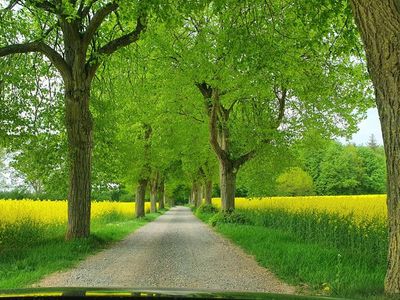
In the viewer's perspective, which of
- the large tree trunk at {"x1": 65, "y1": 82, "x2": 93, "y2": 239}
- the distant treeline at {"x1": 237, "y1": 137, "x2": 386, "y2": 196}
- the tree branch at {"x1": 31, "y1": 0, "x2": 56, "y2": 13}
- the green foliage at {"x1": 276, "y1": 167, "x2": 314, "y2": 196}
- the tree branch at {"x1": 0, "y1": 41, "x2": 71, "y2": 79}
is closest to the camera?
the tree branch at {"x1": 31, "y1": 0, "x2": 56, "y2": 13}

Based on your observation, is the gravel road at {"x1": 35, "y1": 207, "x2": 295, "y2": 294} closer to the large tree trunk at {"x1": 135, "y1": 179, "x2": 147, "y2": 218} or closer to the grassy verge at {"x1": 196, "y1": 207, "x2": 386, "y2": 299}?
the grassy verge at {"x1": 196, "y1": 207, "x2": 386, "y2": 299}

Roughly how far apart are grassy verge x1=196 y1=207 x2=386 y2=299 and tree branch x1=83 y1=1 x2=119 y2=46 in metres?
7.75

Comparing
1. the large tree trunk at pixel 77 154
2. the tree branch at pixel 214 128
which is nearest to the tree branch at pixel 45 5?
the large tree trunk at pixel 77 154

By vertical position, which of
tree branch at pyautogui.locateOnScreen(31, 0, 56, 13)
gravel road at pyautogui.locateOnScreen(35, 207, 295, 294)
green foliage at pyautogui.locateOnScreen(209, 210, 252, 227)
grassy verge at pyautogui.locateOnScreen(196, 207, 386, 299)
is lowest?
gravel road at pyautogui.locateOnScreen(35, 207, 295, 294)

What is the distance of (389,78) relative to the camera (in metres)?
6.54

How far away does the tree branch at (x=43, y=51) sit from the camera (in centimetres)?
1376

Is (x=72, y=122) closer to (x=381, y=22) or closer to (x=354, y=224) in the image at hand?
(x=354, y=224)

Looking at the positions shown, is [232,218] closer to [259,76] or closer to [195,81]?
[195,81]

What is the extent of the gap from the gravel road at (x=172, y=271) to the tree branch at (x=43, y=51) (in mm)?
5434

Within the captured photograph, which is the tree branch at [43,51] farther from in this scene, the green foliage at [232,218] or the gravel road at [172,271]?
the green foliage at [232,218]

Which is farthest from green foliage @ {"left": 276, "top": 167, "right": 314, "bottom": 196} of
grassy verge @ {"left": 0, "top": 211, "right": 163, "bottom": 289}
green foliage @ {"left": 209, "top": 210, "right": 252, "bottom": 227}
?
grassy verge @ {"left": 0, "top": 211, "right": 163, "bottom": 289}

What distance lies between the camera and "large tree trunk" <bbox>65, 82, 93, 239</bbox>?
14695mm

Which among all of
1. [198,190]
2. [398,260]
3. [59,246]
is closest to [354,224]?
[398,260]

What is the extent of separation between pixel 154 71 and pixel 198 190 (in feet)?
134
